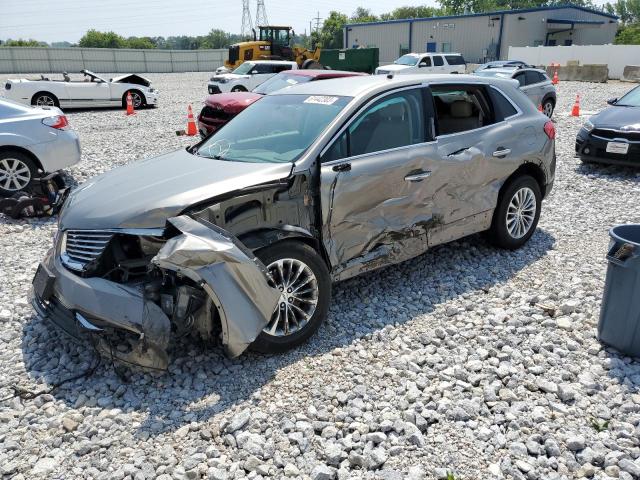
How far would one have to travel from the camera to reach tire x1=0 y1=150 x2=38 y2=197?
7.50 meters

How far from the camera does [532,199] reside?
5641mm

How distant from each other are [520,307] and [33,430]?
3.68 m

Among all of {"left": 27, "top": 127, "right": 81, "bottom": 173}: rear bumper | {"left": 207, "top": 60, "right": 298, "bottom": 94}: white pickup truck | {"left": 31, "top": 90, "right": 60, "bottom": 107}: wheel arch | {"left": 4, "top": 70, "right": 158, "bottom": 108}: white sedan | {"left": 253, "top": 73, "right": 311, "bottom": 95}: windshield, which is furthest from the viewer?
{"left": 207, "top": 60, "right": 298, "bottom": 94}: white pickup truck

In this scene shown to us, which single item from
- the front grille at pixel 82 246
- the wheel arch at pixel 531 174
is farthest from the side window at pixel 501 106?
the front grille at pixel 82 246

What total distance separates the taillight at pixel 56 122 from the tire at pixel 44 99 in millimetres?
9515

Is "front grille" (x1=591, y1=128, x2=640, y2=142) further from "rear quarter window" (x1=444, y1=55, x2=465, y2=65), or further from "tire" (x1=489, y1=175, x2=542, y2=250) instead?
"rear quarter window" (x1=444, y1=55, x2=465, y2=65)

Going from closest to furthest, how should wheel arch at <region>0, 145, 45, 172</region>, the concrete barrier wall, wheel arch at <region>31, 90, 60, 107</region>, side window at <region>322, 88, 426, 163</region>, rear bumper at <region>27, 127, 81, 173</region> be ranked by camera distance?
side window at <region>322, 88, 426, 163</region>, wheel arch at <region>0, 145, 45, 172</region>, rear bumper at <region>27, 127, 81, 173</region>, wheel arch at <region>31, 90, 60, 107</region>, the concrete barrier wall

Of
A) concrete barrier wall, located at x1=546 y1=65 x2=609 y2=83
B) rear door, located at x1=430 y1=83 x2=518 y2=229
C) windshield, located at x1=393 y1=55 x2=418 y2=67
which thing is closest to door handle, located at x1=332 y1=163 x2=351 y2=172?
rear door, located at x1=430 y1=83 x2=518 y2=229

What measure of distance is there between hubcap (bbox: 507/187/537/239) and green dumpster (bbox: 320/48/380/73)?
27.0 meters

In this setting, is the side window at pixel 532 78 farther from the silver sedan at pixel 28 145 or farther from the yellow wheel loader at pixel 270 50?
the yellow wheel loader at pixel 270 50

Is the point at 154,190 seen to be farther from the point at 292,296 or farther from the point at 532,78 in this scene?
the point at 532,78

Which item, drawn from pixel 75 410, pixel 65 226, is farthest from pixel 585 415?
pixel 65 226

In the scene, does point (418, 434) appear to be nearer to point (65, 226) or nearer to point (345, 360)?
point (345, 360)

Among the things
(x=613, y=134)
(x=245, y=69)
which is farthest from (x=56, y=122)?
(x=245, y=69)
